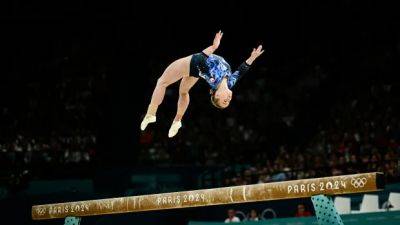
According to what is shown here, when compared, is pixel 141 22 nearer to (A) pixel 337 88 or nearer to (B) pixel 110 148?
→ (B) pixel 110 148

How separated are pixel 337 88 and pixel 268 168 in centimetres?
321

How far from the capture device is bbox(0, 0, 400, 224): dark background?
51.4 feet

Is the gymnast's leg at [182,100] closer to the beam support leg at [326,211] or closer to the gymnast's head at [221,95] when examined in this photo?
the gymnast's head at [221,95]

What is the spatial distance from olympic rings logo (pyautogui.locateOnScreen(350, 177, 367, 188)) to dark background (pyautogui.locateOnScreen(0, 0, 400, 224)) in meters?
8.64

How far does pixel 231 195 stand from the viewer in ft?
25.3

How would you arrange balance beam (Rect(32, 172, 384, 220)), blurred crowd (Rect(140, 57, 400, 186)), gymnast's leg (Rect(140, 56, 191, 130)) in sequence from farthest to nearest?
blurred crowd (Rect(140, 57, 400, 186)) < gymnast's leg (Rect(140, 56, 191, 130)) < balance beam (Rect(32, 172, 384, 220))

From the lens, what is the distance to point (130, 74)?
16.3m

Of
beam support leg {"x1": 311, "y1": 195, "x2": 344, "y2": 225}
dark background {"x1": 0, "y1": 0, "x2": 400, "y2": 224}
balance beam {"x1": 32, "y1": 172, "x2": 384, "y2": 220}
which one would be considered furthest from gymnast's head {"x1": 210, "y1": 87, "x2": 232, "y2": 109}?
dark background {"x1": 0, "y1": 0, "x2": 400, "y2": 224}

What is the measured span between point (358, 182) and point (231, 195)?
167 cm

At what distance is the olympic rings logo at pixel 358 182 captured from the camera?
257 inches

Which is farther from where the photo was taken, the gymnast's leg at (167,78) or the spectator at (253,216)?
the spectator at (253,216)

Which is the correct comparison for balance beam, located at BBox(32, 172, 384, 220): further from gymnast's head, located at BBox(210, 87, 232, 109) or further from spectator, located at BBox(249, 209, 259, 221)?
spectator, located at BBox(249, 209, 259, 221)

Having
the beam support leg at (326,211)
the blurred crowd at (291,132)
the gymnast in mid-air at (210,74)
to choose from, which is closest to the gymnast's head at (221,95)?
the gymnast in mid-air at (210,74)

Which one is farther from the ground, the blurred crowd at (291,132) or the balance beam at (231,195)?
the blurred crowd at (291,132)
